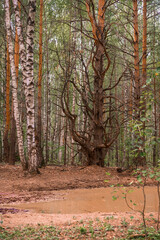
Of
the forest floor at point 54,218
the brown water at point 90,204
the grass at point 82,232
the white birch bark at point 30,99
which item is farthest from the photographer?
the white birch bark at point 30,99

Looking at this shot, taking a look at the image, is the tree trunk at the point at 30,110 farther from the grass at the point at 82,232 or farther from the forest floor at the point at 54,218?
the grass at the point at 82,232

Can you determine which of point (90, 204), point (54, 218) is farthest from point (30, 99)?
point (54, 218)

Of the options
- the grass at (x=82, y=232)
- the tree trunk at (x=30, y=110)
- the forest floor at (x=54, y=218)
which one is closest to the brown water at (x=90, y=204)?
the forest floor at (x=54, y=218)

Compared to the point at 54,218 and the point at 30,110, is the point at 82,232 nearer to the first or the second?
the point at 54,218

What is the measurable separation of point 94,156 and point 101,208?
5.83 meters

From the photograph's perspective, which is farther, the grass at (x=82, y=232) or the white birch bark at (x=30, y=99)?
the white birch bark at (x=30, y=99)

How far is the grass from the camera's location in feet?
12.8

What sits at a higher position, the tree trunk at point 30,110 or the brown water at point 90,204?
the tree trunk at point 30,110

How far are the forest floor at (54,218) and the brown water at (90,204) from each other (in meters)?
0.40

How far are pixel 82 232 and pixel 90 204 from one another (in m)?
2.69

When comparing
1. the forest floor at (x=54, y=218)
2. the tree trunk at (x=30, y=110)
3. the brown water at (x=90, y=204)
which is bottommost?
the brown water at (x=90, y=204)

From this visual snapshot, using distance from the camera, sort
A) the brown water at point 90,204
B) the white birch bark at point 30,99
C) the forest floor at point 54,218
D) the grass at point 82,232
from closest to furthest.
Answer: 1. the grass at point 82,232
2. the forest floor at point 54,218
3. the brown water at point 90,204
4. the white birch bark at point 30,99

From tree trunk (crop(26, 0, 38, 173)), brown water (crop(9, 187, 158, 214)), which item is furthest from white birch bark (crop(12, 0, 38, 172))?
brown water (crop(9, 187, 158, 214))

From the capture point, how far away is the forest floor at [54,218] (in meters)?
4.13
